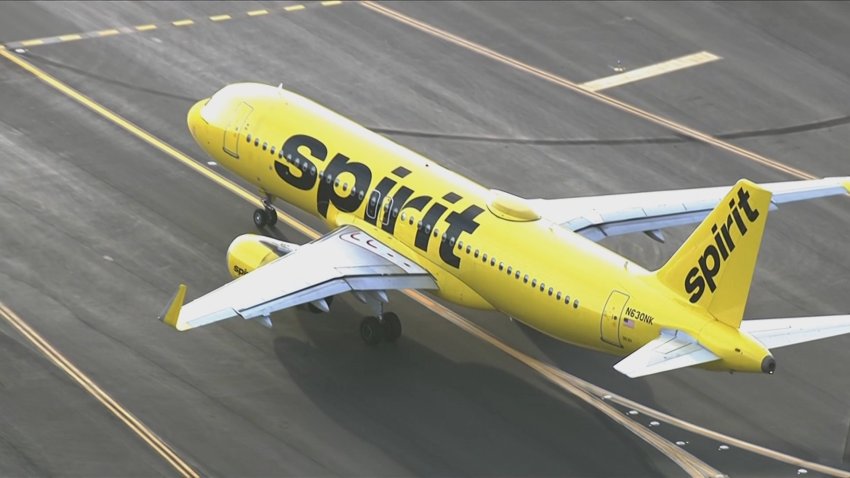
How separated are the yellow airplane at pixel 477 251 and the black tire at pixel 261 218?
0.16 feet

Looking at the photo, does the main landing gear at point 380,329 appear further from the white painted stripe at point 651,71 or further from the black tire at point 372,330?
the white painted stripe at point 651,71

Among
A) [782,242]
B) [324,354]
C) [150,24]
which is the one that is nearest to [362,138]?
[324,354]

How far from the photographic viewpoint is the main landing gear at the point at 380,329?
52250 millimetres

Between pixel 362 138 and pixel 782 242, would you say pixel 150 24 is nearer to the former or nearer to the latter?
pixel 362 138

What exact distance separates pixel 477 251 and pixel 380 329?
455 centimetres

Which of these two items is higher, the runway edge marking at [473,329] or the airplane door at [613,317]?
the airplane door at [613,317]

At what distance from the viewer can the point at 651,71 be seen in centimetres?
7581

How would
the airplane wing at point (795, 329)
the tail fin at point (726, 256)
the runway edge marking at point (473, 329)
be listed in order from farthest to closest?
the runway edge marking at point (473, 329), the airplane wing at point (795, 329), the tail fin at point (726, 256)

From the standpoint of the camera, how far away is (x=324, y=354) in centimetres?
5188

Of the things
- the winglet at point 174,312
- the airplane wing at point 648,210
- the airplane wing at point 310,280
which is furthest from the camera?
the airplane wing at point 648,210

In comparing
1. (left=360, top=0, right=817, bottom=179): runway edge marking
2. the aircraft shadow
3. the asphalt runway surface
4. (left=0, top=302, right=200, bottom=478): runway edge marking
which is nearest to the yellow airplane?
the aircraft shadow

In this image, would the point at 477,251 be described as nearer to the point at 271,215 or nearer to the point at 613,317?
the point at 613,317

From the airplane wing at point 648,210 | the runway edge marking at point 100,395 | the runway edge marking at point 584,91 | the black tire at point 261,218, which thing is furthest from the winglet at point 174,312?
the runway edge marking at point 584,91

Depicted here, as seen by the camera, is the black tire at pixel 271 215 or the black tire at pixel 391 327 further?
the black tire at pixel 271 215
